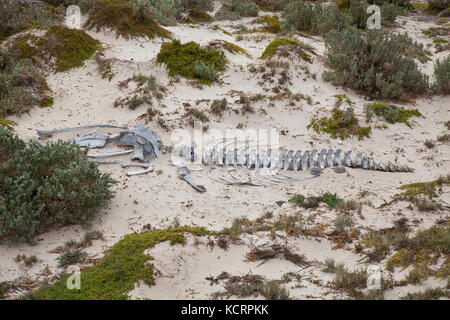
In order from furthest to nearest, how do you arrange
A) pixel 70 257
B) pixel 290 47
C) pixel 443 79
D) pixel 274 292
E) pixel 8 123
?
pixel 290 47
pixel 443 79
pixel 8 123
pixel 70 257
pixel 274 292

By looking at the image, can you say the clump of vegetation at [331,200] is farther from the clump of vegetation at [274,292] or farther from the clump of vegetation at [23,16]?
the clump of vegetation at [23,16]

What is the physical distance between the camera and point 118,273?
4754 mm

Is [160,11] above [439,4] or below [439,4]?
below

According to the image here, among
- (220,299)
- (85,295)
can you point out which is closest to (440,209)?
(220,299)

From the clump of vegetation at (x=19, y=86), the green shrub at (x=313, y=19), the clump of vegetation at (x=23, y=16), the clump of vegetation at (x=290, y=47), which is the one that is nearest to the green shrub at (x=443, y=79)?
the clump of vegetation at (x=290, y=47)

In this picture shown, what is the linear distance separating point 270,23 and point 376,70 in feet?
23.1

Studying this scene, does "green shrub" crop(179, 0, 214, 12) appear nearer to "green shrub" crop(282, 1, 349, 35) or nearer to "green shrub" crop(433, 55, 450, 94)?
"green shrub" crop(282, 1, 349, 35)

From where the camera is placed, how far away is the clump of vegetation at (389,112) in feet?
33.2

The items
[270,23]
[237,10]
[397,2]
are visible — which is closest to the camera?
[270,23]

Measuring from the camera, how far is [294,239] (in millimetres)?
5738

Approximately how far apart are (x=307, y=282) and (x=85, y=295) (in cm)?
272

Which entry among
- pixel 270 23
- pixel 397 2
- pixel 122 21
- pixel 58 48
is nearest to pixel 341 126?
pixel 122 21

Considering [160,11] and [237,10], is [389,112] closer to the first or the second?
[160,11]

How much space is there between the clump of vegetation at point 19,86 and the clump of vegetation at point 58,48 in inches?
19.1
